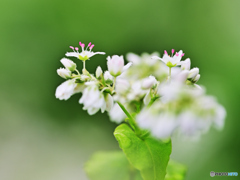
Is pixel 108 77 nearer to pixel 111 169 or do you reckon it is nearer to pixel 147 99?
pixel 147 99

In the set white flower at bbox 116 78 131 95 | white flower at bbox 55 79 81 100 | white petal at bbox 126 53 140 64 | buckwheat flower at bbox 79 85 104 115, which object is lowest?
buckwheat flower at bbox 79 85 104 115

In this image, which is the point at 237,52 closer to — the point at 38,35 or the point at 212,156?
the point at 212,156

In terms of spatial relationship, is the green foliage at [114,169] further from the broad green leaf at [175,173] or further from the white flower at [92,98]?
the white flower at [92,98]

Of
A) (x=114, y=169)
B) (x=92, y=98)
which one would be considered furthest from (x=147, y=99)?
(x=114, y=169)

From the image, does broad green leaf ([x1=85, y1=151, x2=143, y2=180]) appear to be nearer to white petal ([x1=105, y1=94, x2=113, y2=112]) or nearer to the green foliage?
the green foliage

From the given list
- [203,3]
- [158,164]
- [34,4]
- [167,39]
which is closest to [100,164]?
[158,164]

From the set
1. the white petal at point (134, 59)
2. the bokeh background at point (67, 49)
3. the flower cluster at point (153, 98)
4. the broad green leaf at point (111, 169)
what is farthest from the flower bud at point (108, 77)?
the bokeh background at point (67, 49)

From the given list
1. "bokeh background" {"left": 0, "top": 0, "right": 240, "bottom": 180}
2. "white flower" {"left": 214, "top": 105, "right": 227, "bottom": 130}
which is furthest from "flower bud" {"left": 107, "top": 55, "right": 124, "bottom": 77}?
"bokeh background" {"left": 0, "top": 0, "right": 240, "bottom": 180}
